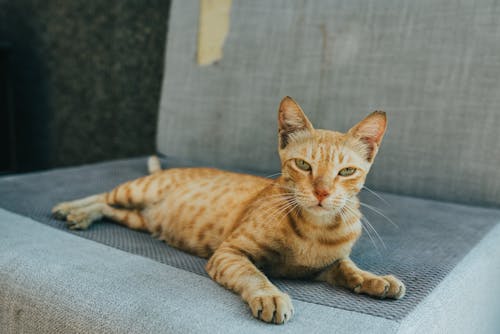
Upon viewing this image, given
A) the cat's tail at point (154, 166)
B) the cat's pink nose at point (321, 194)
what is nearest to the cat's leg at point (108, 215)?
the cat's tail at point (154, 166)

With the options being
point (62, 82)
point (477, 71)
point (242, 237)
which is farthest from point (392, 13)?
point (62, 82)

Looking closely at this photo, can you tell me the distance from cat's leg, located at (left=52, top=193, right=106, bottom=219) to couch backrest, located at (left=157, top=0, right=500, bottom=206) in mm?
533

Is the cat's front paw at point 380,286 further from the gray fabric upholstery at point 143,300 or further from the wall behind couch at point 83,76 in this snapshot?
the wall behind couch at point 83,76

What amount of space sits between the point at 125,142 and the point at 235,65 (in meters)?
0.99

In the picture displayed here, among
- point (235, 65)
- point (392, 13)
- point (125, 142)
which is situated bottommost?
point (125, 142)

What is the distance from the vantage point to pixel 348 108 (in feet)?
4.79

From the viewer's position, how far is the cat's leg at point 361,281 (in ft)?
2.69

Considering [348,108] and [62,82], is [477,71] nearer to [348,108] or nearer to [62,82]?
[348,108]

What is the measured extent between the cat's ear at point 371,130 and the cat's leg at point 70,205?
2.34 feet

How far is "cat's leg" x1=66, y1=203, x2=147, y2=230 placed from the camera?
3.89ft

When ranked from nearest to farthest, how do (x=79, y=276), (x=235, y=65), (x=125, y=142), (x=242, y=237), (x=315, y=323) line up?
1. (x=315, y=323)
2. (x=79, y=276)
3. (x=242, y=237)
4. (x=235, y=65)
5. (x=125, y=142)

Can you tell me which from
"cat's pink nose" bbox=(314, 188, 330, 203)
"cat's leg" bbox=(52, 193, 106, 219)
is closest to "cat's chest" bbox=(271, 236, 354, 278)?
"cat's pink nose" bbox=(314, 188, 330, 203)

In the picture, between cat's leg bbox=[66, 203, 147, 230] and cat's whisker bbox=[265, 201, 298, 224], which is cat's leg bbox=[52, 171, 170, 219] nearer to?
cat's leg bbox=[66, 203, 147, 230]

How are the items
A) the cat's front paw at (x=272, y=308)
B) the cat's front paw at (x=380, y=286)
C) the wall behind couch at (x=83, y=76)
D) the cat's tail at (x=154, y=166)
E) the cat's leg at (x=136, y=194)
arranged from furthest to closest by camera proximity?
the wall behind couch at (x=83, y=76), the cat's tail at (x=154, y=166), the cat's leg at (x=136, y=194), the cat's front paw at (x=380, y=286), the cat's front paw at (x=272, y=308)
